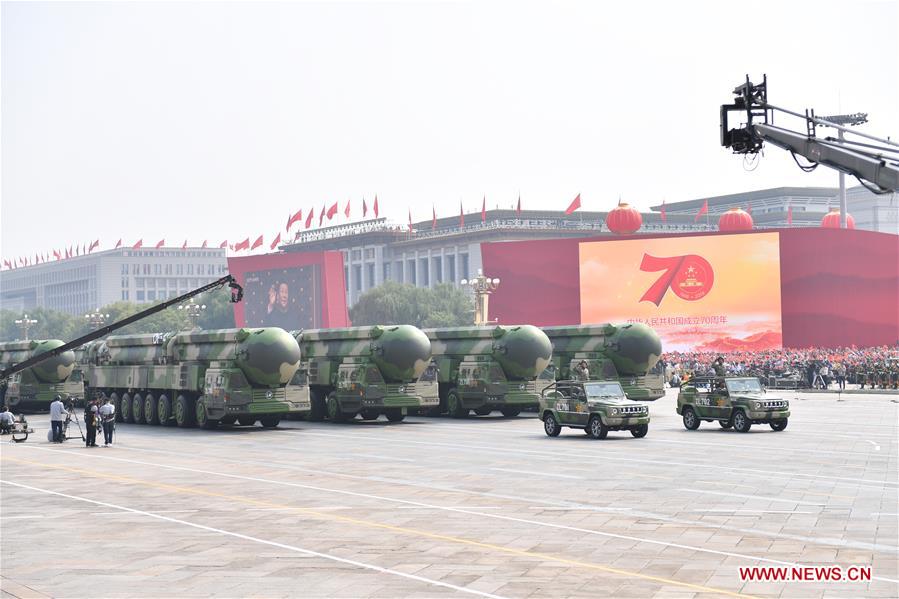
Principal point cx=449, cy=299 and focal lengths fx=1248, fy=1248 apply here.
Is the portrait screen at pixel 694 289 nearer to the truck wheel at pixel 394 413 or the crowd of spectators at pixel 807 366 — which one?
the crowd of spectators at pixel 807 366

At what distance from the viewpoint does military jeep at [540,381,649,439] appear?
110ft

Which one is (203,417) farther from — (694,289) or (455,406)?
(694,289)

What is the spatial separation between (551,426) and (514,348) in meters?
8.24

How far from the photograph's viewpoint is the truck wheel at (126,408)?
4592 centimetres

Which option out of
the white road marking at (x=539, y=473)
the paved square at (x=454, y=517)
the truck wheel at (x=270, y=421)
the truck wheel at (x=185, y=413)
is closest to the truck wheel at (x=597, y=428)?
the paved square at (x=454, y=517)

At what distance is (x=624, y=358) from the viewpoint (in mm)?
44500

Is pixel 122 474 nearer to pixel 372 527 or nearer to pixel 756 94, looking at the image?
pixel 372 527

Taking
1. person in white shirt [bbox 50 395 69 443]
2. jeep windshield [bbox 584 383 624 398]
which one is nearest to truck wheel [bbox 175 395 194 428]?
person in white shirt [bbox 50 395 69 443]

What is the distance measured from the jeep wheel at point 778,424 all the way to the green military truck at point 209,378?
567 inches

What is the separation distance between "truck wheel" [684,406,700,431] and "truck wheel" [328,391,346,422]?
12.1 m

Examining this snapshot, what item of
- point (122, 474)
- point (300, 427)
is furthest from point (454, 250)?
point (122, 474)

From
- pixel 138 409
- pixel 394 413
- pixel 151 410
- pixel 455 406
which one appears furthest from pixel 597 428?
pixel 138 409

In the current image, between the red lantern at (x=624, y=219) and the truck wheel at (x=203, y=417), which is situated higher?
the red lantern at (x=624, y=219)

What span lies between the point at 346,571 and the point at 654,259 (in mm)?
71204
